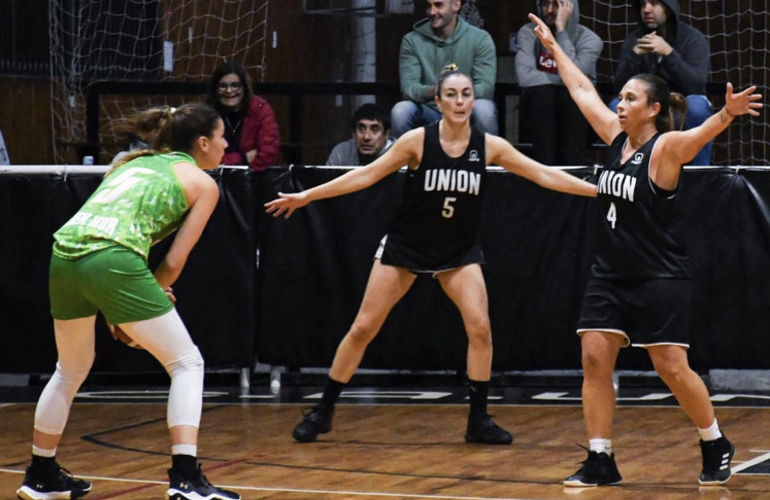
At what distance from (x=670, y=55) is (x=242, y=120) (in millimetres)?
3103

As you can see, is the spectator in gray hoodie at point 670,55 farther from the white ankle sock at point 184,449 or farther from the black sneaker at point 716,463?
the white ankle sock at point 184,449

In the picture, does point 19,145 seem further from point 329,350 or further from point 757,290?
point 757,290

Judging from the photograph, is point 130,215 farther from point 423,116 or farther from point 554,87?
point 554,87

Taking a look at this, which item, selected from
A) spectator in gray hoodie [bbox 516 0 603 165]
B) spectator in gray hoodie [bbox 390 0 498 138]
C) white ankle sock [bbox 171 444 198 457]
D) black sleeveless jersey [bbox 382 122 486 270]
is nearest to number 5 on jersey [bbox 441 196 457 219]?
black sleeveless jersey [bbox 382 122 486 270]

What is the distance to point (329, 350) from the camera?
8.80 metres

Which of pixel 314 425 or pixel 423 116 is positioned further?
pixel 423 116

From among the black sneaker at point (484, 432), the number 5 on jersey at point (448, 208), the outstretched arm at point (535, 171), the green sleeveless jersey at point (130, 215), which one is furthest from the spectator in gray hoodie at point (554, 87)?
the green sleeveless jersey at point (130, 215)

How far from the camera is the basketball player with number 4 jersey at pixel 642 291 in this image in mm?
5578

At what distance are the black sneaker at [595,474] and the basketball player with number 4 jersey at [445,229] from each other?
1.21m

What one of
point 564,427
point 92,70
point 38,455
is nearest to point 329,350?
point 564,427

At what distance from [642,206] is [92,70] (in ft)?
24.0

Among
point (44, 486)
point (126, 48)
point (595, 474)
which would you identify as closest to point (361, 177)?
point (595, 474)

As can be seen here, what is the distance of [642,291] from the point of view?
5.61 metres

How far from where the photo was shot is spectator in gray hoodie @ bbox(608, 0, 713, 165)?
28.7 feet
